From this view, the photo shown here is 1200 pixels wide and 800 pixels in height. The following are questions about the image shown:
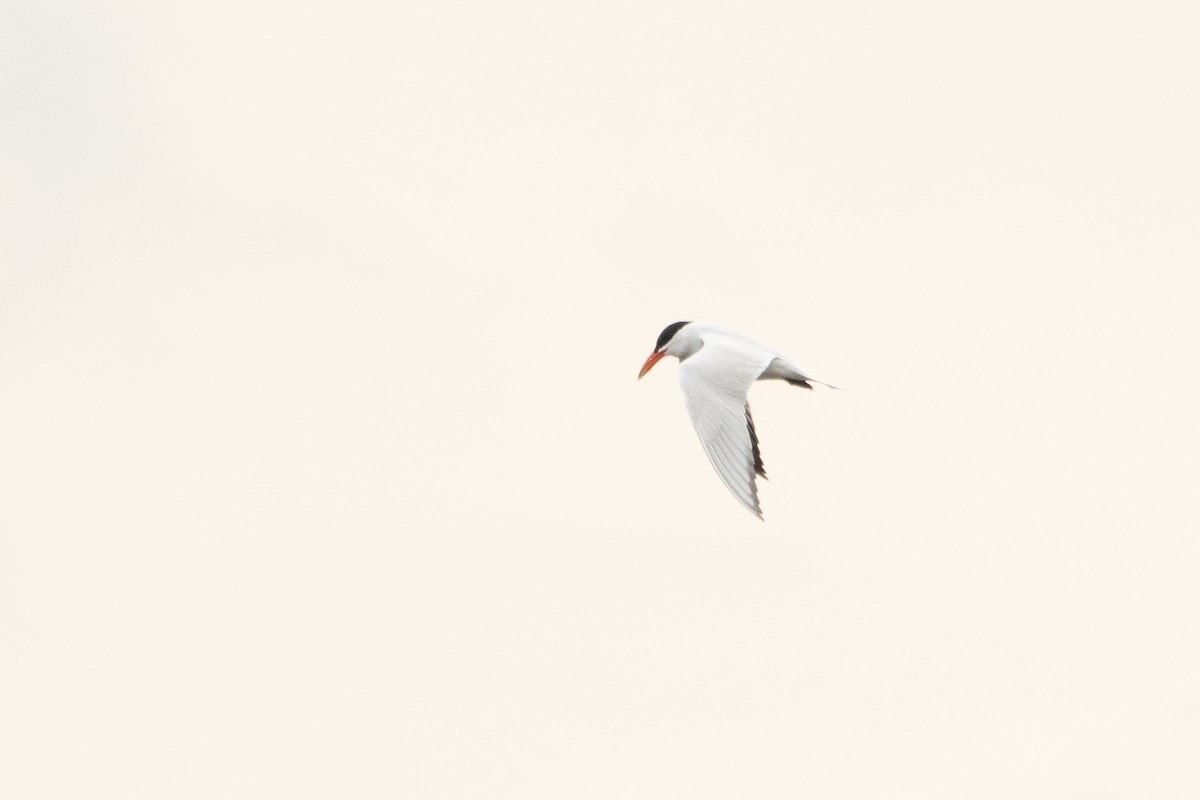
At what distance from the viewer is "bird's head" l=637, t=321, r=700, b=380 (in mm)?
22344

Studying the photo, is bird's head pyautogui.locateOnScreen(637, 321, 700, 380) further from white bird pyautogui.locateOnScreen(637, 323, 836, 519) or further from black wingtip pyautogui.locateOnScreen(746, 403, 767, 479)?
black wingtip pyautogui.locateOnScreen(746, 403, 767, 479)

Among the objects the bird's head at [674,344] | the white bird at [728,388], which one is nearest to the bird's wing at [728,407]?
the white bird at [728,388]

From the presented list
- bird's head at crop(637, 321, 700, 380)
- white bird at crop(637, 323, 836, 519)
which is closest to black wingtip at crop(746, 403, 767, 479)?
white bird at crop(637, 323, 836, 519)

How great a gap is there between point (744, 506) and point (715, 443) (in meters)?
1.55

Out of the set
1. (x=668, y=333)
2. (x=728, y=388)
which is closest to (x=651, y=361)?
(x=668, y=333)

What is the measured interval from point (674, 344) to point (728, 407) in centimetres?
405

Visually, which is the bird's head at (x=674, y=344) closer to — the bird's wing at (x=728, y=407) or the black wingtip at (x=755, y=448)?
the bird's wing at (x=728, y=407)

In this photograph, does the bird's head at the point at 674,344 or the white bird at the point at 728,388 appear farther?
the bird's head at the point at 674,344

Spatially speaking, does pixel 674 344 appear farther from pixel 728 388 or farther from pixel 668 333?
pixel 728 388

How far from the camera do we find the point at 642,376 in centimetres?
2316

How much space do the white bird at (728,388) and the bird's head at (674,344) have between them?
12 millimetres

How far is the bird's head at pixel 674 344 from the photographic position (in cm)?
2234

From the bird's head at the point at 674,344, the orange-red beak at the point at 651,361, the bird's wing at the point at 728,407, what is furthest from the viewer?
the orange-red beak at the point at 651,361

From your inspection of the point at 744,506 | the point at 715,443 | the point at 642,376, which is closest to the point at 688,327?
the point at 642,376
